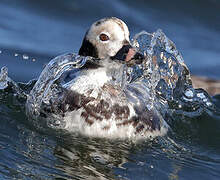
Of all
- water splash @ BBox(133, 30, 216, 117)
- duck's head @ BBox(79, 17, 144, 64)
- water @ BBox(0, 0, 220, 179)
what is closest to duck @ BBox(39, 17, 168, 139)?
duck's head @ BBox(79, 17, 144, 64)

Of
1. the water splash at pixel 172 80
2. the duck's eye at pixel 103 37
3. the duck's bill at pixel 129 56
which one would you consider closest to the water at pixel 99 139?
the water splash at pixel 172 80

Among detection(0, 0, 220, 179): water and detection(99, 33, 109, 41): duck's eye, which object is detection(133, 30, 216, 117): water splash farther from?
detection(99, 33, 109, 41): duck's eye

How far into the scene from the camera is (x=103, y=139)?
207 inches

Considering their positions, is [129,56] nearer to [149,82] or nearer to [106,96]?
[106,96]

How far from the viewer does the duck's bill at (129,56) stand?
520 cm

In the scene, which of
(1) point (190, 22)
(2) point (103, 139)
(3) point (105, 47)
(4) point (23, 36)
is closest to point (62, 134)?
(2) point (103, 139)

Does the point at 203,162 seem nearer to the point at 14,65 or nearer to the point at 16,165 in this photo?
the point at 16,165

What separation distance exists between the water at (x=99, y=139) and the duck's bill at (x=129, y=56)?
685 millimetres

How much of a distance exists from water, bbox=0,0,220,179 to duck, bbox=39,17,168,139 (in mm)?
112

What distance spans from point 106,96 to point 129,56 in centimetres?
47

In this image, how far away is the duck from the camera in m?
5.25

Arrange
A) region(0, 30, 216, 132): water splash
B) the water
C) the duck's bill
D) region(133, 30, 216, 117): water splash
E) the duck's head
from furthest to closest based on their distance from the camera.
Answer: region(133, 30, 216, 117): water splash < region(0, 30, 216, 132): water splash < the duck's head < the duck's bill < the water

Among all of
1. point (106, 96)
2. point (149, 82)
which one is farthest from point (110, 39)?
point (149, 82)

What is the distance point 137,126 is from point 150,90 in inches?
30.8
